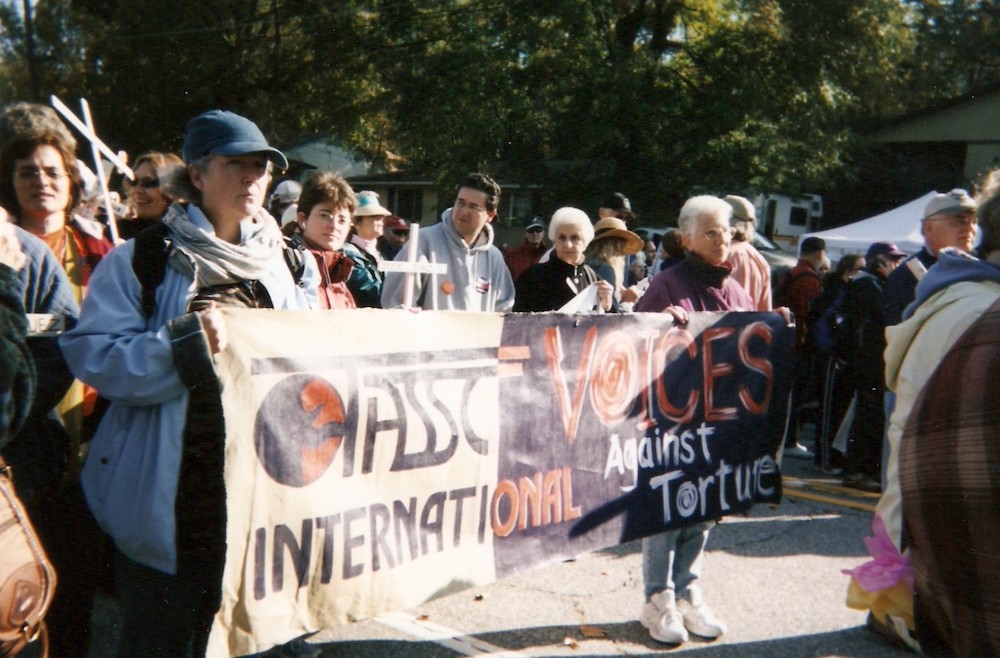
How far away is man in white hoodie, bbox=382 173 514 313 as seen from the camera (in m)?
4.98

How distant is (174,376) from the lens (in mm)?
2434

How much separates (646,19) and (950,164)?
1109 cm

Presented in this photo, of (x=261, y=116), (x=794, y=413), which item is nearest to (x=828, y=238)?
(x=794, y=413)

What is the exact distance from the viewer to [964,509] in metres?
1.78

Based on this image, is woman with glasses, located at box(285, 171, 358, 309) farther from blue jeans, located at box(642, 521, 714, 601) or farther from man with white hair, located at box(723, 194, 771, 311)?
man with white hair, located at box(723, 194, 771, 311)

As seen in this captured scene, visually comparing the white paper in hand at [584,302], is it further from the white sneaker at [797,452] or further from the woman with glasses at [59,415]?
the white sneaker at [797,452]

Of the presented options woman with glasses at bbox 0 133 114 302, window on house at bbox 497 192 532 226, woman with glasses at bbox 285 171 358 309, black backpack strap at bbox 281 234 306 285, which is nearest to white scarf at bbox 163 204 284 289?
black backpack strap at bbox 281 234 306 285

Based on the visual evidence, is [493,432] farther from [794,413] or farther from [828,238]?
[828,238]

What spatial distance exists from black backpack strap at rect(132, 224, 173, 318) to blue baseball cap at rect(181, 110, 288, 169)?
258 millimetres

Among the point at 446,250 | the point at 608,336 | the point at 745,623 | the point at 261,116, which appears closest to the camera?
the point at 608,336

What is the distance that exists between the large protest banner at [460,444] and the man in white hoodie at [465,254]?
45.6 inches

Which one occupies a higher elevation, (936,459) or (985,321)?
(985,321)

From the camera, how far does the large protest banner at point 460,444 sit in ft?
9.01

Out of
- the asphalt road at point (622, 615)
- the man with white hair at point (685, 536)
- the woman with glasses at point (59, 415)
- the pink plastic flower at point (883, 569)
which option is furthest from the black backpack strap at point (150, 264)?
the pink plastic flower at point (883, 569)
